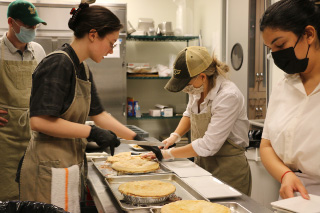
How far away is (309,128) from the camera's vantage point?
143 centimetres

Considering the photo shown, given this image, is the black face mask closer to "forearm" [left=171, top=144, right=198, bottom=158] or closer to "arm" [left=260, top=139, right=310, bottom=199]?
"arm" [left=260, top=139, right=310, bottom=199]

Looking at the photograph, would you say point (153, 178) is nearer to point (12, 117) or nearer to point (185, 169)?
point (185, 169)

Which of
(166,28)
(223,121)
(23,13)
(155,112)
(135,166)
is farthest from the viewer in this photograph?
(155,112)

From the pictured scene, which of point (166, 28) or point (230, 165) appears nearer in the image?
point (230, 165)

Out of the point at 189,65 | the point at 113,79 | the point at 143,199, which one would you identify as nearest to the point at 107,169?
the point at 143,199

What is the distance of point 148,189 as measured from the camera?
1.51 meters

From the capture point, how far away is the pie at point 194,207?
4.23ft

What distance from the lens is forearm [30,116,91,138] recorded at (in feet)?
5.11

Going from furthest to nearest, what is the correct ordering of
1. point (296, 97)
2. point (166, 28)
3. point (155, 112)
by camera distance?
1. point (155, 112)
2. point (166, 28)
3. point (296, 97)

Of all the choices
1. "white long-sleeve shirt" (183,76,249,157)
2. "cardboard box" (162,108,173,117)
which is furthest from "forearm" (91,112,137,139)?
"cardboard box" (162,108,173,117)

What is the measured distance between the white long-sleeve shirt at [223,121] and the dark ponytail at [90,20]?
2.75 feet

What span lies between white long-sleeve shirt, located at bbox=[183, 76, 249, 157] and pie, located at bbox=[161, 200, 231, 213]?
743 millimetres

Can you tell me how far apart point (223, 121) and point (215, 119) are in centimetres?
5

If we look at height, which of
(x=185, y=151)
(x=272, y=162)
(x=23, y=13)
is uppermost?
(x=23, y=13)
